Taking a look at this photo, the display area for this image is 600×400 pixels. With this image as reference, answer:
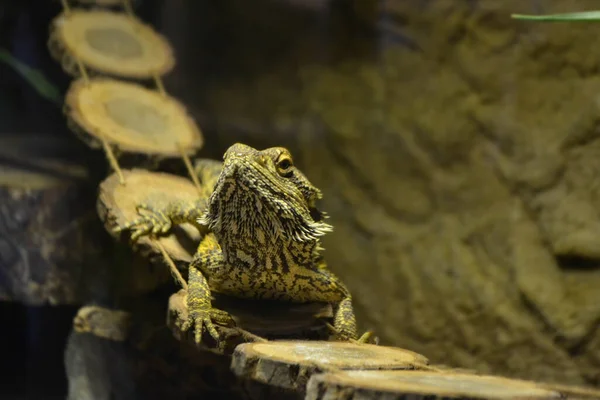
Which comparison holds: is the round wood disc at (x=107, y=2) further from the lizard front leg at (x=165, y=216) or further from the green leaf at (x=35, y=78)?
the lizard front leg at (x=165, y=216)

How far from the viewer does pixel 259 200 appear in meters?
2.00

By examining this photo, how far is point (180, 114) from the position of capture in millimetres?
→ 3178

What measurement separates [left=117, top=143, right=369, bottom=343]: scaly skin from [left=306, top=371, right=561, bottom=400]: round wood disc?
531 millimetres

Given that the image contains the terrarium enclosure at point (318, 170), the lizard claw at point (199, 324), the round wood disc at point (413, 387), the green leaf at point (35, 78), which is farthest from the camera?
the green leaf at point (35, 78)

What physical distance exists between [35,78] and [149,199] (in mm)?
1530

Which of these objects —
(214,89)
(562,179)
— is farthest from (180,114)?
(562,179)

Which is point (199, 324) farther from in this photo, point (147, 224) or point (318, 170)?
point (318, 170)

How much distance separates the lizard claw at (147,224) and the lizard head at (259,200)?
0.33 m

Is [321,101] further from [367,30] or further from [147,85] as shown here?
[147,85]

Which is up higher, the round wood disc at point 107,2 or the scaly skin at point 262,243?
the round wood disc at point 107,2

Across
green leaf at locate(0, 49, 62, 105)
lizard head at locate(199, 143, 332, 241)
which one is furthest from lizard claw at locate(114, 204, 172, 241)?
green leaf at locate(0, 49, 62, 105)

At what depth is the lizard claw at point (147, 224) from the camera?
2.35m

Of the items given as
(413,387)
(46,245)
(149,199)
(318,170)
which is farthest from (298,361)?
(318,170)

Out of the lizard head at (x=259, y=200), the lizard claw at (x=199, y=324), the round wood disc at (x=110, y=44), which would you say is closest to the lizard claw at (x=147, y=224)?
the lizard head at (x=259, y=200)
